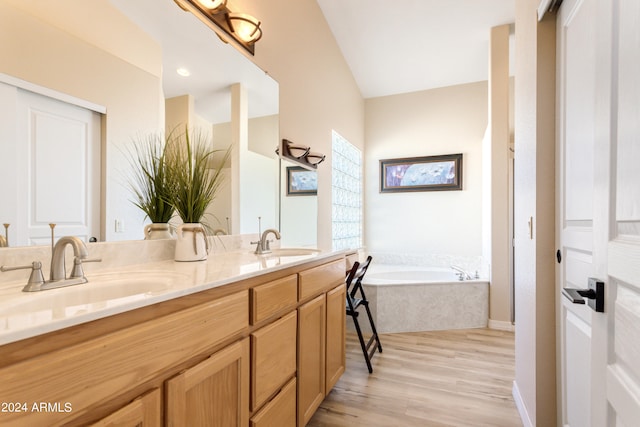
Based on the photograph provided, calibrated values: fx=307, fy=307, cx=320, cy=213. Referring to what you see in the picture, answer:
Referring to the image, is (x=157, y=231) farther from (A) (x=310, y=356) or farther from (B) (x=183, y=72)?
(A) (x=310, y=356)

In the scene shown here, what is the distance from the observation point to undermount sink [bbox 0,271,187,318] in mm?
666

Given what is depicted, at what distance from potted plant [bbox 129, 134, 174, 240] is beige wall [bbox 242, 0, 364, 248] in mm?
1091

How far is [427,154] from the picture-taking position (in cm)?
409

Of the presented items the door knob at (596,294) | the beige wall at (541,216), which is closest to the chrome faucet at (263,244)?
the beige wall at (541,216)

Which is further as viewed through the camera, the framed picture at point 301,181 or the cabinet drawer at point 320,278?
the framed picture at point 301,181

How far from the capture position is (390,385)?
79.3 inches

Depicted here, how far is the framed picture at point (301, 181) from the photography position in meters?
2.56

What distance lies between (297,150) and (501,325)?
2.62m

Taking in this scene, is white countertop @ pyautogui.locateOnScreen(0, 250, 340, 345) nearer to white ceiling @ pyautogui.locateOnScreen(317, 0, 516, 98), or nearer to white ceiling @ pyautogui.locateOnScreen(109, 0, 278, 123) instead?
white ceiling @ pyautogui.locateOnScreen(109, 0, 278, 123)

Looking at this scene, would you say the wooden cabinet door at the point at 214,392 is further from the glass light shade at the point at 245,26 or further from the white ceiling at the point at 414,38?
the white ceiling at the point at 414,38

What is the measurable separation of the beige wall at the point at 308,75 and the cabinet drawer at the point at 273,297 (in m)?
1.37

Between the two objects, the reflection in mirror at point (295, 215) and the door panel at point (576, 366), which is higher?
the reflection in mirror at point (295, 215)

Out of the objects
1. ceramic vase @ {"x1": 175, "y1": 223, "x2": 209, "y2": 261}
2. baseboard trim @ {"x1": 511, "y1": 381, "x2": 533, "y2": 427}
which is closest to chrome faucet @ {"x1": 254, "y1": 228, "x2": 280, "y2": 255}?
ceramic vase @ {"x1": 175, "y1": 223, "x2": 209, "y2": 261}

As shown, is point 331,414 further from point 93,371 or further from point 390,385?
point 93,371
